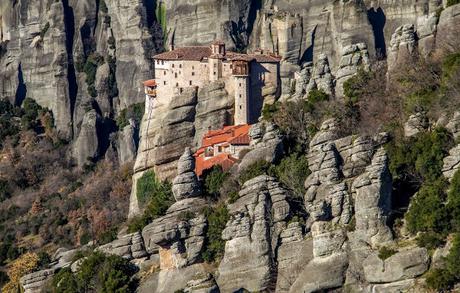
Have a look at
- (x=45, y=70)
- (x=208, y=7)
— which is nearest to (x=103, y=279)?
(x=208, y=7)

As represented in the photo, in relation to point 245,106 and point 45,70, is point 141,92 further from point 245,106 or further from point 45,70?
point 245,106

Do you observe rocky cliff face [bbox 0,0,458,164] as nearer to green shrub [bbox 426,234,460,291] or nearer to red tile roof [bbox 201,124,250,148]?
red tile roof [bbox 201,124,250,148]

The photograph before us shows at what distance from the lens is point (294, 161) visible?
82875 millimetres

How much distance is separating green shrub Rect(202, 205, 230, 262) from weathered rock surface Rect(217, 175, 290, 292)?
0.66 metres

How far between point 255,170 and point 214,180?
296 cm

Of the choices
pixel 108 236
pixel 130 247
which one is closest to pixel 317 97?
pixel 130 247

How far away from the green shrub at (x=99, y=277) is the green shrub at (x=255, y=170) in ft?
23.1

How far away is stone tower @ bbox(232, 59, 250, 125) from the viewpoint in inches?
3652

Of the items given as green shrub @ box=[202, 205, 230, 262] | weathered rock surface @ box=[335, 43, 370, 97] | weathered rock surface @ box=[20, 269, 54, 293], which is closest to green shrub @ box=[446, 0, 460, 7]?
weathered rock surface @ box=[335, 43, 370, 97]

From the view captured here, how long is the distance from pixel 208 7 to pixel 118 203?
52.3ft

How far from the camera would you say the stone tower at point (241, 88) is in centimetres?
9275

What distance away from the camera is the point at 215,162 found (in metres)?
88.4

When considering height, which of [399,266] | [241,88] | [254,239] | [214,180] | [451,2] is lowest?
[254,239]

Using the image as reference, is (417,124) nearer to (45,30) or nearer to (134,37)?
(134,37)
